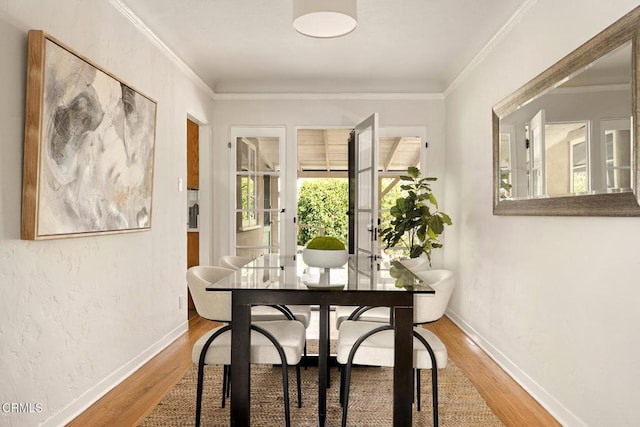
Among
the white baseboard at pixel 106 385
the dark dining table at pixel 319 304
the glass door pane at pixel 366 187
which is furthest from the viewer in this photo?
the glass door pane at pixel 366 187

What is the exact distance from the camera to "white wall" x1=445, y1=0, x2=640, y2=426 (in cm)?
211

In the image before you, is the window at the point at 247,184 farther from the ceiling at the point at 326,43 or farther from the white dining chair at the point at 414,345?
the white dining chair at the point at 414,345

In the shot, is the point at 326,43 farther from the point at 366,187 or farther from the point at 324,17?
the point at 366,187

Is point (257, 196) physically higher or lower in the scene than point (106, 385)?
higher

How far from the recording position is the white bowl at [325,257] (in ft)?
8.46

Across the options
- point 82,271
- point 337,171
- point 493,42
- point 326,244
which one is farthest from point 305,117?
point 337,171

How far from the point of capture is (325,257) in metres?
2.58

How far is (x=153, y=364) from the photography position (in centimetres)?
351

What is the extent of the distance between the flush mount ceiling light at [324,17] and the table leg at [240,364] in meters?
1.74

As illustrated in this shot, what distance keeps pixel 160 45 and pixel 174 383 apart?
106 inches

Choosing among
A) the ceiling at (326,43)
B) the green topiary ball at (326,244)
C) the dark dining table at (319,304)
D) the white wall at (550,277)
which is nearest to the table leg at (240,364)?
the dark dining table at (319,304)

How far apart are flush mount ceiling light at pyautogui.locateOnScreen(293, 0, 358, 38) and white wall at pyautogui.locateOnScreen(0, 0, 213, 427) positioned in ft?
4.16

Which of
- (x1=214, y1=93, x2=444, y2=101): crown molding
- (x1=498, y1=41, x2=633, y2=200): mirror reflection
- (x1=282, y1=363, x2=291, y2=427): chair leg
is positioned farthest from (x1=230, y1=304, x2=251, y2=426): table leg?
(x1=214, y1=93, x2=444, y2=101): crown molding

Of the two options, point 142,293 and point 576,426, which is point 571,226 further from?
point 142,293
